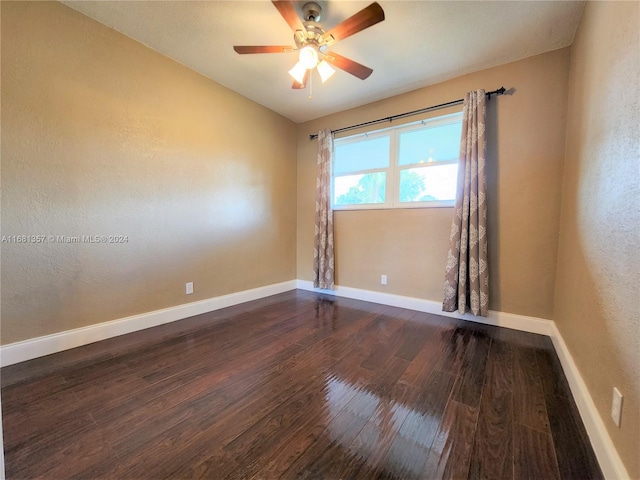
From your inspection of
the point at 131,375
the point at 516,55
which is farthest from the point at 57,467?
the point at 516,55

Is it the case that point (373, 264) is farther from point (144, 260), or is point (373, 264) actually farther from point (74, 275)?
point (74, 275)

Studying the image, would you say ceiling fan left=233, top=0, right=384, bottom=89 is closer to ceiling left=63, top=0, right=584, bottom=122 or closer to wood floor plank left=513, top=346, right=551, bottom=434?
ceiling left=63, top=0, right=584, bottom=122

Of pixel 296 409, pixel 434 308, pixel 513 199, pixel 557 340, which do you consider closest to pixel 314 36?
pixel 513 199

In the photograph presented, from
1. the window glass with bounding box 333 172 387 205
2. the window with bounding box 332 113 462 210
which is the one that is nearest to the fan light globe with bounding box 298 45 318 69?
the window with bounding box 332 113 462 210

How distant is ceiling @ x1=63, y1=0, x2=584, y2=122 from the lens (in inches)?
75.8

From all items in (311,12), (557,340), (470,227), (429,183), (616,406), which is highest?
(311,12)

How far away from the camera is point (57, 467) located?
1.06 metres

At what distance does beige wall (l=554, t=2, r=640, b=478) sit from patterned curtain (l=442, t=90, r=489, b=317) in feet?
2.10

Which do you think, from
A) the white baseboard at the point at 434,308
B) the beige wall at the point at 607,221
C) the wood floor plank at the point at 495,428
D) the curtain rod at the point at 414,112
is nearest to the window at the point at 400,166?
the curtain rod at the point at 414,112

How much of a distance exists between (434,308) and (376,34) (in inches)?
111

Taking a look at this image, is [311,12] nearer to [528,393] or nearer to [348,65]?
[348,65]

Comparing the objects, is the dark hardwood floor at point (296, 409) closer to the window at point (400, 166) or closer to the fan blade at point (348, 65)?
the window at point (400, 166)

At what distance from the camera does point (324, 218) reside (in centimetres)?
372

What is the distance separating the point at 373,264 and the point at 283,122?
253 centimetres
